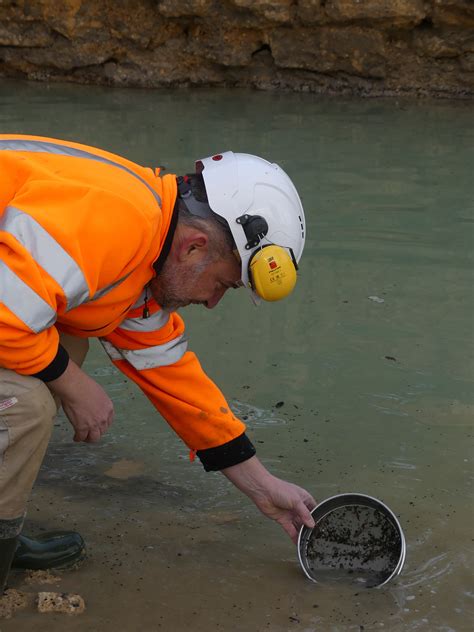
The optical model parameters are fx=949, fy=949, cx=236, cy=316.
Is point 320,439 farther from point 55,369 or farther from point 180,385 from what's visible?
point 55,369

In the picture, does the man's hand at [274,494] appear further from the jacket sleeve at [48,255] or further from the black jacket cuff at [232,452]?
the jacket sleeve at [48,255]

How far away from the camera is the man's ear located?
8.84ft

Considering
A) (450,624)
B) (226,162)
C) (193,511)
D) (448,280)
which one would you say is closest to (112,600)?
(193,511)

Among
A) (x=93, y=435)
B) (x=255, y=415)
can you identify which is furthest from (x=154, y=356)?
(x=255, y=415)

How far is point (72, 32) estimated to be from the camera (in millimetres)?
9258

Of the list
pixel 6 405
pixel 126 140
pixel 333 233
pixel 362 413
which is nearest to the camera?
pixel 6 405

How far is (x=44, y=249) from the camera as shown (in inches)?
92.2

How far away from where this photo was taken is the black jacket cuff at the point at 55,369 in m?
2.51

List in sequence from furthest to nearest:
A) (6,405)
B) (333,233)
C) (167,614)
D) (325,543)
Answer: (333,233) → (325,543) → (167,614) → (6,405)

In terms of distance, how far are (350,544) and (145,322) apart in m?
0.93

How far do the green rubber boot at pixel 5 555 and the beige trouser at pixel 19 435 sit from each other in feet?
0.09

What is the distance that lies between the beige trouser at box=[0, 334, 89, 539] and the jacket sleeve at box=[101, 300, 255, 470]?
444 mm

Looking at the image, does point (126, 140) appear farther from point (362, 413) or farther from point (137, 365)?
point (137, 365)

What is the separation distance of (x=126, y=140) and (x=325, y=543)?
5072mm
